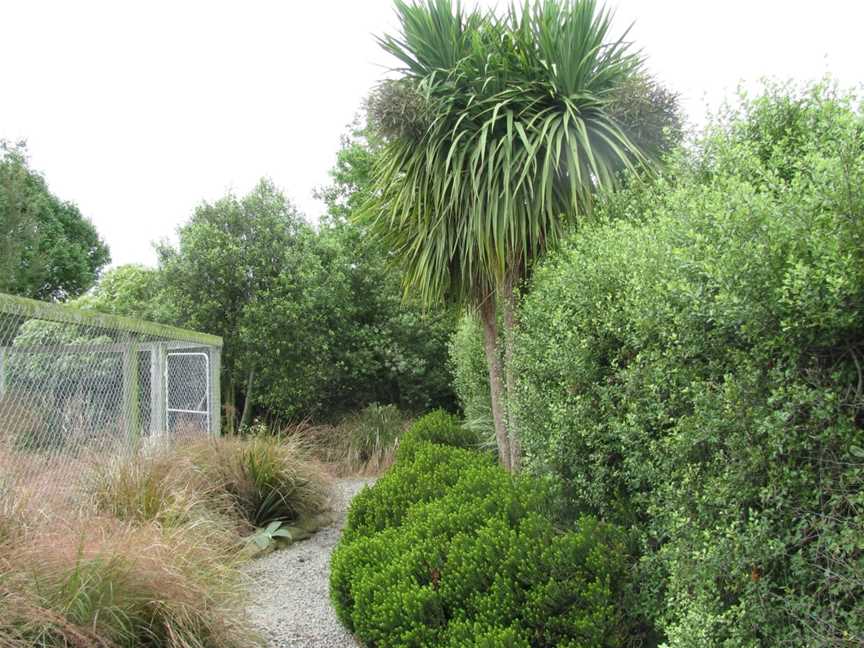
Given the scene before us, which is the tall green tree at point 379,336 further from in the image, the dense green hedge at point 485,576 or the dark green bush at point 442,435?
the dense green hedge at point 485,576

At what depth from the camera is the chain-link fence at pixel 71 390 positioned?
3.82m

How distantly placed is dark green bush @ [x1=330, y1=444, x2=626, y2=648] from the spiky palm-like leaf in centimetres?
214

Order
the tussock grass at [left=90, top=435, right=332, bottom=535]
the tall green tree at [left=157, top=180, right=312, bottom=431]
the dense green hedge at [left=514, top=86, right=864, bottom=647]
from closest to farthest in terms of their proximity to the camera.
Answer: the dense green hedge at [left=514, top=86, right=864, bottom=647], the tussock grass at [left=90, top=435, right=332, bottom=535], the tall green tree at [left=157, top=180, right=312, bottom=431]

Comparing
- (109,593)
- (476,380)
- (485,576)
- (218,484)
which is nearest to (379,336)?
(476,380)

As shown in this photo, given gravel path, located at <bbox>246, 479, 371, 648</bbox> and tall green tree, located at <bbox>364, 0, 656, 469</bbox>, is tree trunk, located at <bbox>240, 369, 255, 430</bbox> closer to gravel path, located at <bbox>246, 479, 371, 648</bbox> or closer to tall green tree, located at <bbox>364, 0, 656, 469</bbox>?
gravel path, located at <bbox>246, 479, 371, 648</bbox>

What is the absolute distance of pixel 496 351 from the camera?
6.37m

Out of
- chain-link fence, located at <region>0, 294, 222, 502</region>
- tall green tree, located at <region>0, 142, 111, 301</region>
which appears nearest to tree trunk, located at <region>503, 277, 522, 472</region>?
chain-link fence, located at <region>0, 294, 222, 502</region>

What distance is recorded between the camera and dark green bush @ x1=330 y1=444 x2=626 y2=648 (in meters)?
2.81

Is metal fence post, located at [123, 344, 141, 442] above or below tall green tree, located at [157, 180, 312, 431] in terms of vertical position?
below

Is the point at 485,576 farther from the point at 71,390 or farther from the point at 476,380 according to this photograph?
the point at 476,380

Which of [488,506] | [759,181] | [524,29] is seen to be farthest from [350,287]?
[759,181]

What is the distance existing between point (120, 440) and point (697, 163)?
4.65 metres

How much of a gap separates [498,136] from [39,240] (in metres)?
20.1

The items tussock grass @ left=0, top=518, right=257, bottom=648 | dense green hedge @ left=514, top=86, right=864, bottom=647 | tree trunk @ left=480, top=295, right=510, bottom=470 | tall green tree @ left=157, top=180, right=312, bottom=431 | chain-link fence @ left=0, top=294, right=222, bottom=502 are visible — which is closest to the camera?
dense green hedge @ left=514, top=86, right=864, bottom=647
